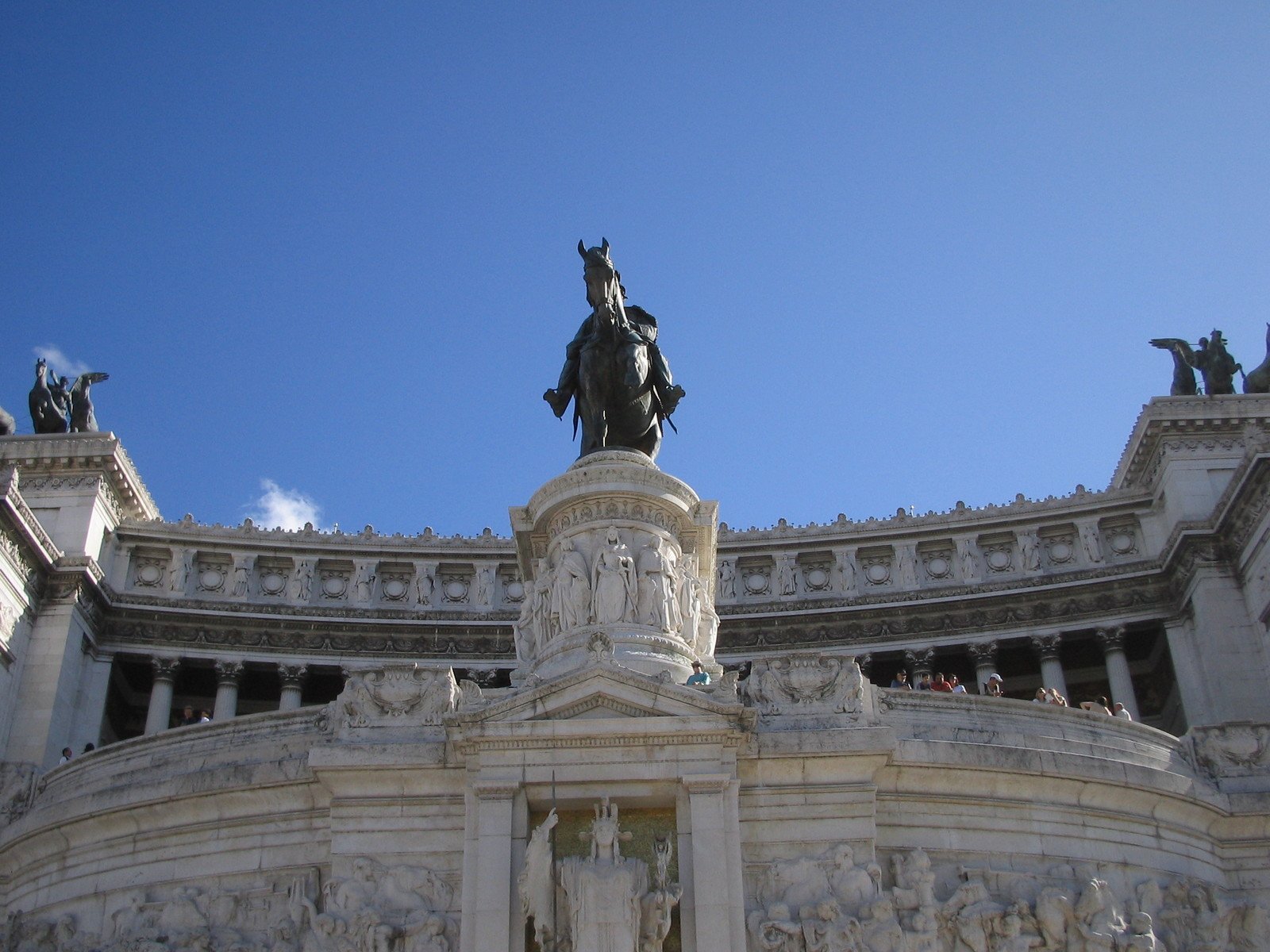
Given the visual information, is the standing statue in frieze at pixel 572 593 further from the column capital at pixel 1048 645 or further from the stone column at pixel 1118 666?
the column capital at pixel 1048 645

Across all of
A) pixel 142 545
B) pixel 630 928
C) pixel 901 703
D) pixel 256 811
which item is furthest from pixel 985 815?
pixel 142 545

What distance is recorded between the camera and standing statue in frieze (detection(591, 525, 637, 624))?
21125 mm

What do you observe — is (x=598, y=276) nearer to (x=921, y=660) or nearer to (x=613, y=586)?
(x=613, y=586)

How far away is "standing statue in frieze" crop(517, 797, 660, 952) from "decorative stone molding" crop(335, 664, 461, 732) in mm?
2465

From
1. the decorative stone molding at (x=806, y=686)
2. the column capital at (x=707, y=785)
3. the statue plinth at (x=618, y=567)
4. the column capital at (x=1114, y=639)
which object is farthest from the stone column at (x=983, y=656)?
the column capital at (x=707, y=785)

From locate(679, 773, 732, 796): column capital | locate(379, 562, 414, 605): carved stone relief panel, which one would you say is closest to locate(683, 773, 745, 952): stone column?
locate(679, 773, 732, 796): column capital

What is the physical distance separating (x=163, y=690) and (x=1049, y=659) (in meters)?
30.4

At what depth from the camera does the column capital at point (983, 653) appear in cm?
4750

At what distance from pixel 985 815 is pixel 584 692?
5028 mm

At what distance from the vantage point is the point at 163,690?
47.8m

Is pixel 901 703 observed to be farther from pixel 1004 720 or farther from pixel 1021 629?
pixel 1021 629

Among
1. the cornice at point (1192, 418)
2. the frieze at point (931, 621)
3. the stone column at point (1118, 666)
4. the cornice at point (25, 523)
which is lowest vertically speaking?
the stone column at point (1118, 666)

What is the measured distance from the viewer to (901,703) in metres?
17.9

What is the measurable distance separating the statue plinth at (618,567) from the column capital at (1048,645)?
26241 millimetres
